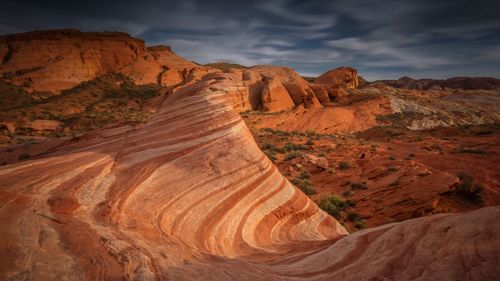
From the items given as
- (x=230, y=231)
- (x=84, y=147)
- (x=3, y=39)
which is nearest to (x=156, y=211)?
(x=230, y=231)

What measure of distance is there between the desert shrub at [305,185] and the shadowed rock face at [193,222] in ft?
15.4

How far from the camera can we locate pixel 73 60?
5756 centimetres

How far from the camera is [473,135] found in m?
27.1

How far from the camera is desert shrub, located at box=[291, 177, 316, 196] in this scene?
12956 millimetres

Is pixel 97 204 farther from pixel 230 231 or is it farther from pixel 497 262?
pixel 497 262

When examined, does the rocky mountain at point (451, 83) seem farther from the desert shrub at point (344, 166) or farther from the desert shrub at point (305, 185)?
the desert shrub at point (305, 185)

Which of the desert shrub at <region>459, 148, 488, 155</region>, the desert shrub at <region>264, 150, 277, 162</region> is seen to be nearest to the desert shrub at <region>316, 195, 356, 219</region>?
the desert shrub at <region>264, 150, 277, 162</region>

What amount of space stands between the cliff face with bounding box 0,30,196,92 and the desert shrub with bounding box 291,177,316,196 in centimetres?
5253

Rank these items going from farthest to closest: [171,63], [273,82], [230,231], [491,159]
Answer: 1. [171,63]
2. [273,82]
3. [491,159]
4. [230,231]

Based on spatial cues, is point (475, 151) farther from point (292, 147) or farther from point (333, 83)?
point (333, 83)

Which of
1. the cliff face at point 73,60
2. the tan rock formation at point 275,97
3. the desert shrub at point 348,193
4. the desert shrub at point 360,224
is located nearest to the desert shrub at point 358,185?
the desert shrub at point 348,193

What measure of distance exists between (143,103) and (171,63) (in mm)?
30531

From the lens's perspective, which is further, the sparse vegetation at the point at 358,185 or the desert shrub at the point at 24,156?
the sparse vegetation at the point at 358,185

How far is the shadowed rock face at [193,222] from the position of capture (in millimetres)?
2836
